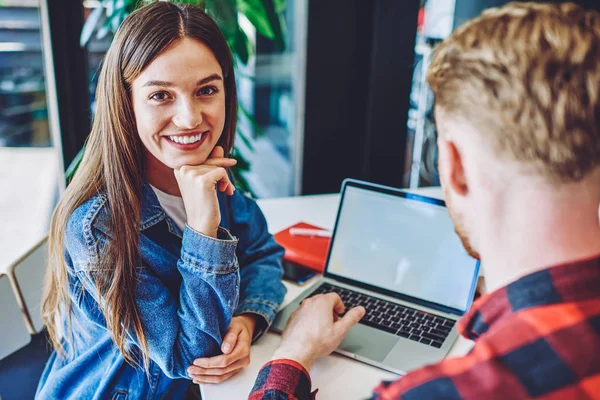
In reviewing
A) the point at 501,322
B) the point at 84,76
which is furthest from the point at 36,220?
the point at 501,322

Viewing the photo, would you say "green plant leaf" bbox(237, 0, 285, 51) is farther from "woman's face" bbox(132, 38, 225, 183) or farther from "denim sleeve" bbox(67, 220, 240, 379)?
"denim sleeve" bbox(67, 220, 240, 379)

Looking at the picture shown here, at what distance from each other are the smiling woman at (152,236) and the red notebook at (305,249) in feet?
0.97

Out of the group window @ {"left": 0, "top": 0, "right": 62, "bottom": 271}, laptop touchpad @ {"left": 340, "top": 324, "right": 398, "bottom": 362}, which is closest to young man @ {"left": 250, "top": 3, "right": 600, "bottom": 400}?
laptop touchpad @ {"left": 340, "top": 324, "right": 398, "bottom": 362}

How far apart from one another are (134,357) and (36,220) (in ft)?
6.54

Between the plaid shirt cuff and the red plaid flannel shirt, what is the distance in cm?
32

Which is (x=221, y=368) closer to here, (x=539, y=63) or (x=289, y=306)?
(x=289, y=306)

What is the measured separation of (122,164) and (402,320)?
648mm

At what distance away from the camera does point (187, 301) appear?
3.24 ft

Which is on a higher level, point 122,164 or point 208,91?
point 208,91

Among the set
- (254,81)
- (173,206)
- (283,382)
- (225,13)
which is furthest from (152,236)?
(254,81)

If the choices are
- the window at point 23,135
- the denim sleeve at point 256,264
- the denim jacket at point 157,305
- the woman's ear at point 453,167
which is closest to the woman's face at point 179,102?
the denim jacket at point 157,305

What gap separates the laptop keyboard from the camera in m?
1.10

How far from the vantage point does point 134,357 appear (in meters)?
1.04

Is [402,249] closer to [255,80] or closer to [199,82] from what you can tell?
[199,82]
